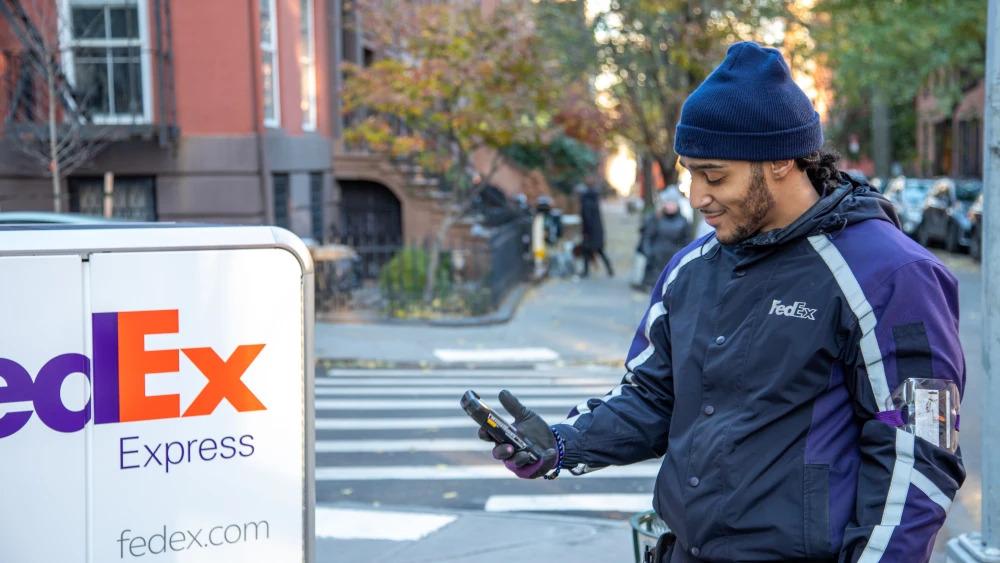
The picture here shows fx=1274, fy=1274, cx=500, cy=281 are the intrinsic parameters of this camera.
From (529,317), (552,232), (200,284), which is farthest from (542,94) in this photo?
(200,284)

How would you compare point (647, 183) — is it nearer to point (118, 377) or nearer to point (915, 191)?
point (915, 191)

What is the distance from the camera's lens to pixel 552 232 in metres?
25.1

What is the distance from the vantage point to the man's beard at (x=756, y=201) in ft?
9.00

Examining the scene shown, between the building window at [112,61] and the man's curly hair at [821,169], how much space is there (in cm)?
1367

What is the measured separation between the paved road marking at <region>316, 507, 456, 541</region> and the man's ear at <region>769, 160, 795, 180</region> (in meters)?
4.21

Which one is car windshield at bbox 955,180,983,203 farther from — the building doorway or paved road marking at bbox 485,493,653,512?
paved road marking at bbox 485,493,653,512

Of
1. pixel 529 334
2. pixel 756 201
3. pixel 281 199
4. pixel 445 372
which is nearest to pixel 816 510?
pixel 756 201

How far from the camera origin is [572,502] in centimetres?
742

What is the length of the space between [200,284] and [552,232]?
21.6m

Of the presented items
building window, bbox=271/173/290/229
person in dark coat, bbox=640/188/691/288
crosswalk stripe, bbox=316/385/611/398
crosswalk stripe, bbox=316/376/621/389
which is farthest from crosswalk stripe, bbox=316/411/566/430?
building window, bbox=271/173/290/229

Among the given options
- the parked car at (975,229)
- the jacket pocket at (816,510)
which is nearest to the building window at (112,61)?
the jacket pocket at (816,510)

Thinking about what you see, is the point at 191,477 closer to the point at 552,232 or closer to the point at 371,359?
the point at 371,359

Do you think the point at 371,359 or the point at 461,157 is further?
the point at 461,157

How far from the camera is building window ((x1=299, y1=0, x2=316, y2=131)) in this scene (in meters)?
19.8
